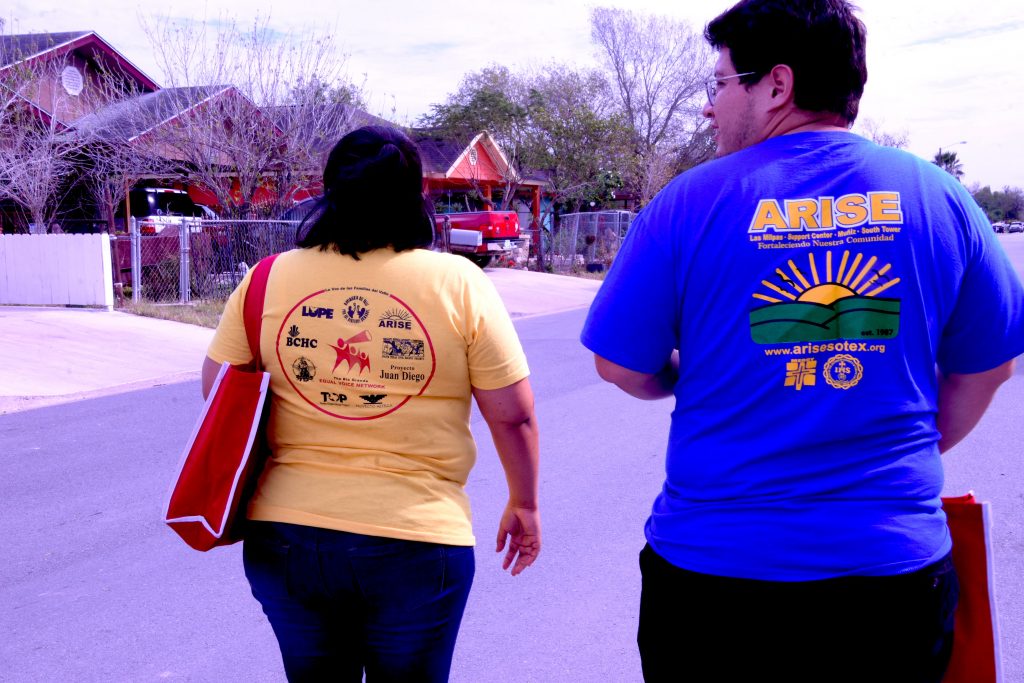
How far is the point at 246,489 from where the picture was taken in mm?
2078

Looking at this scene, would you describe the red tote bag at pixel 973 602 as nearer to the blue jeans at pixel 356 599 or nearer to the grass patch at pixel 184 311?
the blue jeans at pixel 356 599

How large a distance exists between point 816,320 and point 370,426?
3.04ft

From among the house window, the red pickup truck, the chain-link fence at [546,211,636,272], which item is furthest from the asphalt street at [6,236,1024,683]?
the chain-link fence at [546,211,636,272]

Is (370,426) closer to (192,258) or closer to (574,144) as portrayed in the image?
(192,258)

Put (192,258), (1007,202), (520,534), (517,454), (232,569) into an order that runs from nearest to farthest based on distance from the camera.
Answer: (517,454)
(520,534)
(232,569)
(192,258)
(1007,202)

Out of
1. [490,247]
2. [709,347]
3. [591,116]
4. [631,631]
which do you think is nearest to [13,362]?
[631,631]

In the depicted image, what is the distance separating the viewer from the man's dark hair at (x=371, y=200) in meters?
2.09

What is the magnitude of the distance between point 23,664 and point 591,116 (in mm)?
30544

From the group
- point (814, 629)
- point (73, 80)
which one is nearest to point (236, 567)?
point (814, 629)

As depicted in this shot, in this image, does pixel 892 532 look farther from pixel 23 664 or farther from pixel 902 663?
pixel 23 664

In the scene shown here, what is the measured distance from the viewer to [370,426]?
2.03 metres

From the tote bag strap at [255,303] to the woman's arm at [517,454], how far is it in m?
0.50

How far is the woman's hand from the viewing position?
2.36 m

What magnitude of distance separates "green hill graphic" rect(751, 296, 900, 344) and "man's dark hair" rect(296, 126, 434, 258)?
83 cm
